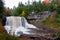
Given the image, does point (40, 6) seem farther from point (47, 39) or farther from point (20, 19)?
point (47, 39)

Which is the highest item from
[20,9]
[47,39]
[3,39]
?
[3,39]

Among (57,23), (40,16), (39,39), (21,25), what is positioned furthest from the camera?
(40,16)

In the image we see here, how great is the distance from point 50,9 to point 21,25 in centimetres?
1961

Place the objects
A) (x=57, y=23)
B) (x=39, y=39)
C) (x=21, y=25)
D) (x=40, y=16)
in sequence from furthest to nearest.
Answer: (x=40, y=16)
(x=57, y=23)
(x=21, y=25)
(x=39, y=39)

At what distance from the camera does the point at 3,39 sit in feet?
35.3

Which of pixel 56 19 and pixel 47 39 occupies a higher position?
pixel 47 39

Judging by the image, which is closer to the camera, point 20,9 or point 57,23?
point 57,23

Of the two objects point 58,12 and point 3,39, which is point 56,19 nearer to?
point 58,12

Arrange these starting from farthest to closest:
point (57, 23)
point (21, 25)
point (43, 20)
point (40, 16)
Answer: point (40, 16) → point (43, 20) → point (57, 23) → point (21, 25)

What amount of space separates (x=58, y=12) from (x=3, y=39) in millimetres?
36422

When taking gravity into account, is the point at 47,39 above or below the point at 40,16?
above

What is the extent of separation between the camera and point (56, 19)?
137 ft

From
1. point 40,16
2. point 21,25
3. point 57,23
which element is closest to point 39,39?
point 21,25

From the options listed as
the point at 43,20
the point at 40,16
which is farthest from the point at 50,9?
the point at 43,20
